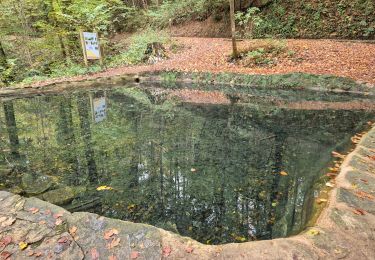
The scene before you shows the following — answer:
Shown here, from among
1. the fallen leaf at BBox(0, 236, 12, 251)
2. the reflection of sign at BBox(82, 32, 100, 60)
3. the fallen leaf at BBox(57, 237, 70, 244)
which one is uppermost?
the reflection of sign at BBox(82, 32, 100, 60)

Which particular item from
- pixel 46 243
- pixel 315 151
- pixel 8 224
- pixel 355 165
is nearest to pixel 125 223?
pixel 46 243

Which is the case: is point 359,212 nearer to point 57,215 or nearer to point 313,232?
point 313,232

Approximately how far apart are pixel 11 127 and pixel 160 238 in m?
6.87

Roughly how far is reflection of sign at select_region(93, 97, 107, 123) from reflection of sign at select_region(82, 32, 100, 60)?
462 cm

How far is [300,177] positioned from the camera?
4945 mm

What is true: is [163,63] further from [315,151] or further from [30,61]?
[315,151]

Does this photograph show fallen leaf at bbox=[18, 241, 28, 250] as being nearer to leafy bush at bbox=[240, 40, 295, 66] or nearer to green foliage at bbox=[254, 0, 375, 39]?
leafy bush at bbox=[240, 40, 295, 66]

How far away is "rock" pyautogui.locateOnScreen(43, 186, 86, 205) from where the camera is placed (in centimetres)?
454

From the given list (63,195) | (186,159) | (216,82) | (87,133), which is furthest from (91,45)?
(63,195)

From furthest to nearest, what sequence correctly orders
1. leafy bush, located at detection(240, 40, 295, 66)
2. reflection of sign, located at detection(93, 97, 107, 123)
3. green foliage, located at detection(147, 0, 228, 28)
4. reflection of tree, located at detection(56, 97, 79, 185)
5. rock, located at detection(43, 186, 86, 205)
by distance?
1. green foliage, located at detection(147, 0, 228, 28)
2. leafy bush, located at detection(240, 40, 295, 66)
3. reflection of sign, located at detection(93, 97, 107, 123)
4. reflection of tree, located at detection(56, 97, 79, 185)
5. rock, located at detection(43, 186, 86, 205)

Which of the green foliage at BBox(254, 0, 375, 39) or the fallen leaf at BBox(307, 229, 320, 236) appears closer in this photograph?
the fallen leaf at BBox(307, 229, 320, 236)

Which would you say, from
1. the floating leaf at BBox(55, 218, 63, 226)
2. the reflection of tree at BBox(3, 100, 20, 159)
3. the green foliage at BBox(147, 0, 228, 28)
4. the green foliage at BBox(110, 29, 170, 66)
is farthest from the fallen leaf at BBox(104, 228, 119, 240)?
the green foliage at BBox(147, 0, 228, 28)

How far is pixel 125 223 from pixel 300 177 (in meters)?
3.12

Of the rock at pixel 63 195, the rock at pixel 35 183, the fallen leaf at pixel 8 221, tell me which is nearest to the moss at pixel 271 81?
the rock at pixel 35 183
